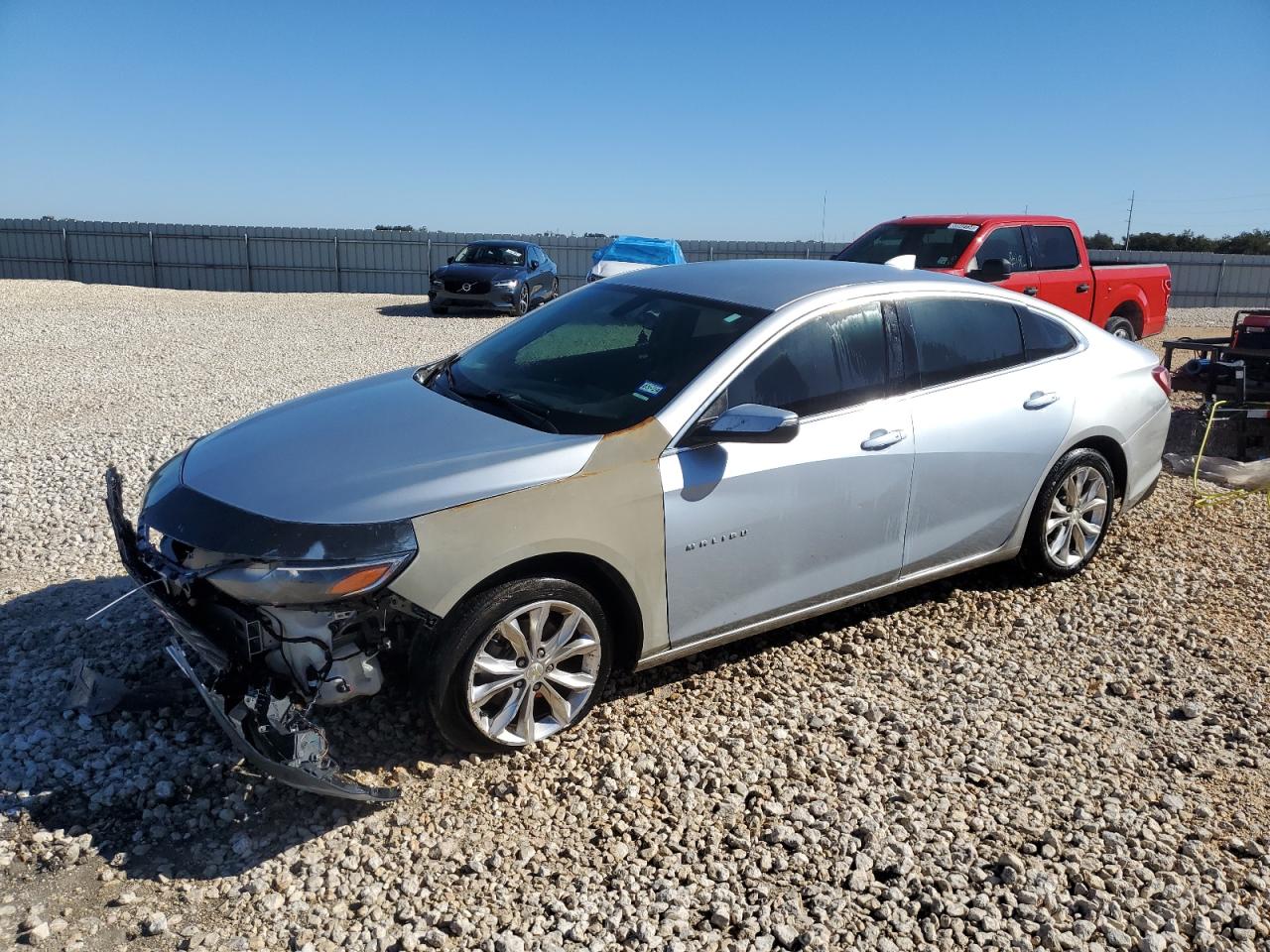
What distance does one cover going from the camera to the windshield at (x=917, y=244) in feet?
34.9

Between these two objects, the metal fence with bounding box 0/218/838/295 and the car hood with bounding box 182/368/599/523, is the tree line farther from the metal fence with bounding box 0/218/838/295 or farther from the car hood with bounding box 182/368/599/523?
the car hood with bounding box 182/368/599/523

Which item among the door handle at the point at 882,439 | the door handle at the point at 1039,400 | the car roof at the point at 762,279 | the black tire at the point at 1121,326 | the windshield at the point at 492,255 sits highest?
the windshield at the point at 492,255

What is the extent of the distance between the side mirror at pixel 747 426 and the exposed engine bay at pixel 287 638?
1.25 metres

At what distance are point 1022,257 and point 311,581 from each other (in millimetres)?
9758

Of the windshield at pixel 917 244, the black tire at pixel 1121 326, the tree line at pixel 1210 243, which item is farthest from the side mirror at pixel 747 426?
the tree line at pixel 1210 243

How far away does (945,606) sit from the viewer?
17.3 ft

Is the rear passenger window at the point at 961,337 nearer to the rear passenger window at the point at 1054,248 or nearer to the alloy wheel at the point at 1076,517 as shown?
the alloy wheel at the point at 1076,517

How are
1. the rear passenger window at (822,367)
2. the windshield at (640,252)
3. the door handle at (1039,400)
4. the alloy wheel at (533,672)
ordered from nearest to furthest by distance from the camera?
1. the alloy wheel at (533,672)
2. the rear passenger window at (822,367)
3. the door handle at (1039,400)
4. the windshield at (640,252)

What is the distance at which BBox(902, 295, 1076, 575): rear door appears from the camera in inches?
183

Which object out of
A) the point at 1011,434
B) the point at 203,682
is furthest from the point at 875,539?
the point at 203,682

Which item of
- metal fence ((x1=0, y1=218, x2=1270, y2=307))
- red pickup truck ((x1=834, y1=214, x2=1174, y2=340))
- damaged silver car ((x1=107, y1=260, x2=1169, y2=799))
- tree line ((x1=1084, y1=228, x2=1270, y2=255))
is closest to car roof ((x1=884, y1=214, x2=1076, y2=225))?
red pickup truck ((x1=834, y1=214, x2=1174, y2=340))

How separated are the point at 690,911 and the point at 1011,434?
2.92 metres

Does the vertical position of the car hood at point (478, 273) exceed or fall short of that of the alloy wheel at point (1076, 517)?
it exceeds it

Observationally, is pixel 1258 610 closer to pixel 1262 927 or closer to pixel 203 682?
pixel 1262 927
